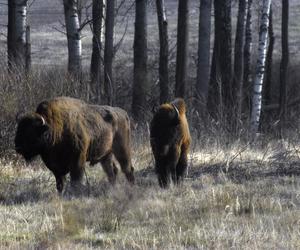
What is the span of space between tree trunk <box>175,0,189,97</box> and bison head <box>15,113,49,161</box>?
46.6 ft

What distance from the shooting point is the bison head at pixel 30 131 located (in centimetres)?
1038

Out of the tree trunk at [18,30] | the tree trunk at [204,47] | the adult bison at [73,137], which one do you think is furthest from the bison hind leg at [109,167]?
the tree trunk at [204,47]

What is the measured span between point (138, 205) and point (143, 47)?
44.8 feet

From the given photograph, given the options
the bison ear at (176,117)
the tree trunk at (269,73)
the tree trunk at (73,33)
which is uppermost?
the tree trunk at (73,33)

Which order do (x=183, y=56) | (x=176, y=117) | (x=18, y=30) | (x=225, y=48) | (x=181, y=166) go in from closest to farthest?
(x=176, y=117) → (x=181, y=166) → (x=18, y=30) → (x=225, y=48) → (x=183, y=56)

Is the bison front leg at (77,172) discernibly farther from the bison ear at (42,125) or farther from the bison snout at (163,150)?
the bison snout at (163,150)

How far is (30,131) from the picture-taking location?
10398mm

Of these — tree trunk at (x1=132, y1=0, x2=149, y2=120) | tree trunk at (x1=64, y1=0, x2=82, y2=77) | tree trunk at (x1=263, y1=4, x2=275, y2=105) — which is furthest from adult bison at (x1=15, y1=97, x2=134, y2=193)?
tree trunk at (x1=263, y1=4, x2=275, y2=105)

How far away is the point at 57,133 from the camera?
1074cm

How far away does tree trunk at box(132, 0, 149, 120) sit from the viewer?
22078 mm

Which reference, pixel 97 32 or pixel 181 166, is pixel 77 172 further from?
pixel 97 32

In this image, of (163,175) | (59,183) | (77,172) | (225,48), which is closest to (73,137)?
(77,172)

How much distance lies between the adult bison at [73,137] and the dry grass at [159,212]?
0.39 meters

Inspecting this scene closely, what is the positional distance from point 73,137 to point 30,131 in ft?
2.63
